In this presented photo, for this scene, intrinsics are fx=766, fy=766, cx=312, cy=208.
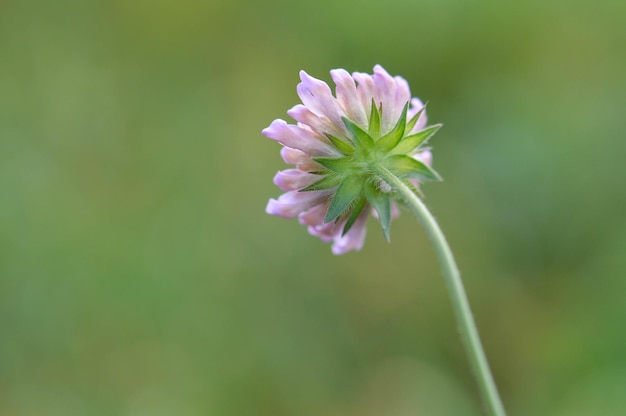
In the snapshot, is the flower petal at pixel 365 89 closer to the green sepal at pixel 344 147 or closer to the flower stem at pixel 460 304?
the green sepal at pixel 344 147

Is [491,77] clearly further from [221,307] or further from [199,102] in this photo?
[221,307]

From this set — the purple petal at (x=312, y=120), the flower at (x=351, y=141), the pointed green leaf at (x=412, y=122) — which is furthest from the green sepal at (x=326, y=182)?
the pointed green leaf at (x=412, y=122)

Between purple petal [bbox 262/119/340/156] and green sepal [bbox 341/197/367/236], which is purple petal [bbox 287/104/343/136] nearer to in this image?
purple petal [bbox 262/119/340/156]

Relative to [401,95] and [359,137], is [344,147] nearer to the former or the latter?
[359,137]

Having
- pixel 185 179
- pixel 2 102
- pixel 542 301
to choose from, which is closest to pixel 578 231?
pixel 542 301

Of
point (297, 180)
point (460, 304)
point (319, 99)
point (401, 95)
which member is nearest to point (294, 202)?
point (297, 180)

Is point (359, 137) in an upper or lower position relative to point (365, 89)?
lower
